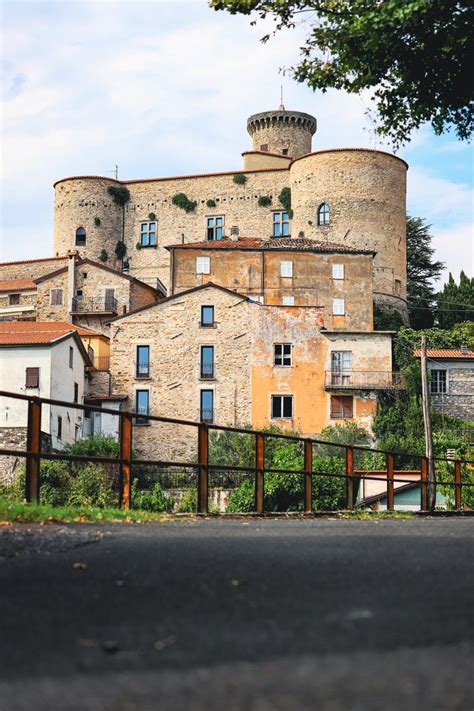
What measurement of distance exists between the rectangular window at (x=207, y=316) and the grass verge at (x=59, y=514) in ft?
150

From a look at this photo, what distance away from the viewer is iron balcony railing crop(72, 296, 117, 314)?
221ft

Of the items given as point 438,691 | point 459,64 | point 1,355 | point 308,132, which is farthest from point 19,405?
point 308,132

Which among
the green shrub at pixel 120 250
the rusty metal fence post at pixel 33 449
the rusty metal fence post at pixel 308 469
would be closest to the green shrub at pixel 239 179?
the green shrub at pixel 120 250

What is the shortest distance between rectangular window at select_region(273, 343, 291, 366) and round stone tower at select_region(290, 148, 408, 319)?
629 inches

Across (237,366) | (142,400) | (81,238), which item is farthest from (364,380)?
(81,238)

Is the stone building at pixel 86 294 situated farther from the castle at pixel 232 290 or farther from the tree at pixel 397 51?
the tree at pixel 397 51

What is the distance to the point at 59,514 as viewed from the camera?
31.9 feet

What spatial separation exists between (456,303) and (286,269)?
17.7 m

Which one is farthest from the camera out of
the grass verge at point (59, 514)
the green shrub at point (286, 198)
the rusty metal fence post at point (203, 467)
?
the green shrub at point (286, 198)

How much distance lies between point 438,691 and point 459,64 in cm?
1302

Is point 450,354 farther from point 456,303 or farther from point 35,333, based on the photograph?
point 35,333

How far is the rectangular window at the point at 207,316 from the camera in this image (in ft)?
186

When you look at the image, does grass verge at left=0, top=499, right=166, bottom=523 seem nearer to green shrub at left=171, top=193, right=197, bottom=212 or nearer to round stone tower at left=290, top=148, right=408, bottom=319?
round stone tower at left=290, top=148, right=408, bottom=319

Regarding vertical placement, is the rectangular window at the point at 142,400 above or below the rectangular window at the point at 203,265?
below
